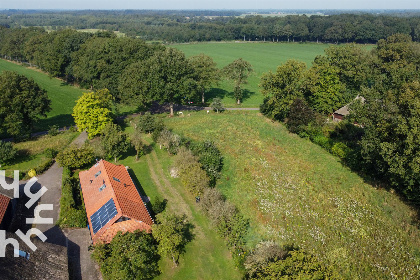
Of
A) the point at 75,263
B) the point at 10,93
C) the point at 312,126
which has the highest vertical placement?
the point at 10,93

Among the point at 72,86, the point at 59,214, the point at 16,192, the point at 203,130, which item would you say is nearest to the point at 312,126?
the point at 203,130

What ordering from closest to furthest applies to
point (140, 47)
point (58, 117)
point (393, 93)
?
1. point (393, 93)
2. point (58, 117)
3. point (140, 47)

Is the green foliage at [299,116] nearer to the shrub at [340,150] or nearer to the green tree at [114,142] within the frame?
the shrub at [340,150]

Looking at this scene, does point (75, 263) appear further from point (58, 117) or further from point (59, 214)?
point (58, 117)

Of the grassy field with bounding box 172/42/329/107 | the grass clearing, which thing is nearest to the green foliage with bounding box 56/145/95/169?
the grass clearing

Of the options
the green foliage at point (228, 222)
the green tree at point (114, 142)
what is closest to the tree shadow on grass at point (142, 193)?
the green tree at point (114, 142)

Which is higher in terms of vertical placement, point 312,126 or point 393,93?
point 393,93

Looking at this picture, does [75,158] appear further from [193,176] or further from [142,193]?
[193,176]
